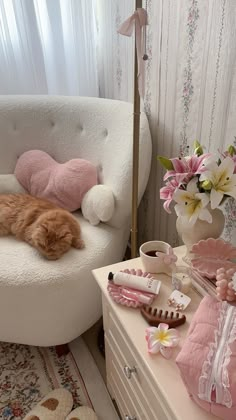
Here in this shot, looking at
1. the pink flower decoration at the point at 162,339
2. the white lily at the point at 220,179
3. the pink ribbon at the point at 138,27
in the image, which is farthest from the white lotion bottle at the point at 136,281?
the pink ribbon at the point at 138,27

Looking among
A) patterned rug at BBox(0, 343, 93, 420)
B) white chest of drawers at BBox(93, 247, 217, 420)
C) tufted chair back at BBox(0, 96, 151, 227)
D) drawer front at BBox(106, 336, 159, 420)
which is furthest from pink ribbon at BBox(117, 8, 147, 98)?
patterned rug at BBox(0, 343, 93, 420)

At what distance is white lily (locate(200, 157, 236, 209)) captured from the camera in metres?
0.72

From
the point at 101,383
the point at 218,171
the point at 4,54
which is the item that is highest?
the point at 4,54

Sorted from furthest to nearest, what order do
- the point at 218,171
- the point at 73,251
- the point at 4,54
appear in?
the point at 4,54, the point at 73,251, the point at 218,171

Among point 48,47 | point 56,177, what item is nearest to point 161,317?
point 56,177

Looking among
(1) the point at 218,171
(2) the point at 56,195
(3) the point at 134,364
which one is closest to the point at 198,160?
(1) the point at 218,171

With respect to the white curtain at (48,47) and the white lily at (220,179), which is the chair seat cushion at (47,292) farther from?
the white curtain at (48,47)

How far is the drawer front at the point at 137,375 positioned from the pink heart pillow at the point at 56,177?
61 cm

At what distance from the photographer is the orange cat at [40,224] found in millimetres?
1126

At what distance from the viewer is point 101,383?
1215mm

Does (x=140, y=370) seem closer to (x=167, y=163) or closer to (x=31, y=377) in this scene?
(x=167, y=163)

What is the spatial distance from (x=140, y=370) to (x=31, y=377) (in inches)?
27.8

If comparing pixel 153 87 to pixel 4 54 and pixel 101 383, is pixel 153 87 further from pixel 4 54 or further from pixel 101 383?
pixel 101 383

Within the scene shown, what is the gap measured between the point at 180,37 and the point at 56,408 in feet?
4.43
